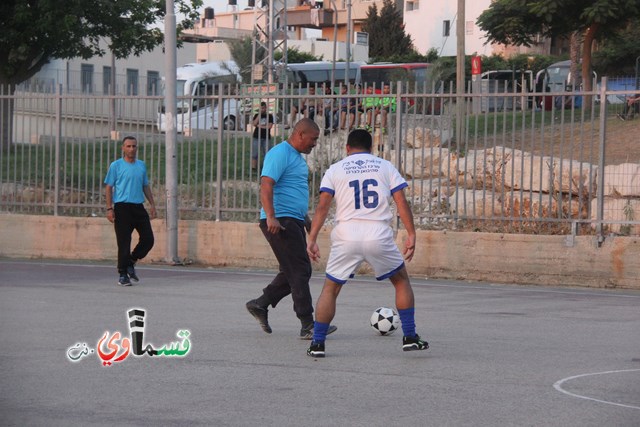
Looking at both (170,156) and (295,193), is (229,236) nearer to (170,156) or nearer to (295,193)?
(170,156)

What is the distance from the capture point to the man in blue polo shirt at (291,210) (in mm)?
9445

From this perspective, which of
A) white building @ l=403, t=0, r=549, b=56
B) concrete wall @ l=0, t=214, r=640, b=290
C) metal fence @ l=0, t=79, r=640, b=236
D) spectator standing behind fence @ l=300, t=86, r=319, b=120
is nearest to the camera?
concrete wall @ l=0, t=214, r=640, b=290

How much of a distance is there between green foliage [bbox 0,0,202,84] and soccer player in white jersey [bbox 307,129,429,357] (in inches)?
770

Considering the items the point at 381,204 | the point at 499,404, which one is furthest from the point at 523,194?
the point at 499,404

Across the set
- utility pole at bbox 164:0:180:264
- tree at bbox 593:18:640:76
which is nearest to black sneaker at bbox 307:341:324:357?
utility pole at bbox 164:0:180:264

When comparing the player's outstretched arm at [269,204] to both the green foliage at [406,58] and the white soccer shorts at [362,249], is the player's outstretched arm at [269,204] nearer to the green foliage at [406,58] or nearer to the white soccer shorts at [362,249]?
the white soccer shorts at [362,249]

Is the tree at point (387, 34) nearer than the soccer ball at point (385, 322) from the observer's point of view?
No

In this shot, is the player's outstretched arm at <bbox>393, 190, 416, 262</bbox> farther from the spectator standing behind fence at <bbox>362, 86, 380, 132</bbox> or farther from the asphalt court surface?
the spectator standing behind fence at <bbox>362, 86, 380, 132</bbox>

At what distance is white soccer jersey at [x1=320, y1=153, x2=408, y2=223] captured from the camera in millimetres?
8602

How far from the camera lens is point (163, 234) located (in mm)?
16797

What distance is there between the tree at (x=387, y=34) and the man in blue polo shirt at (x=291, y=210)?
63599 mm

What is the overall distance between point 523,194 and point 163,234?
5.24 meters

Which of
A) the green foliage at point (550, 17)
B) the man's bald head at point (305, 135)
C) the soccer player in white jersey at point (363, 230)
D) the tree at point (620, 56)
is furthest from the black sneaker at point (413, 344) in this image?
the tree at point (620, 56)

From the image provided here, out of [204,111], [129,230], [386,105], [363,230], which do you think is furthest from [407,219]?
[204,111]
